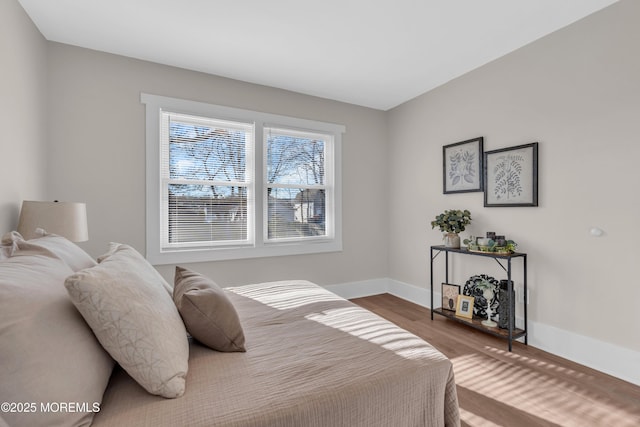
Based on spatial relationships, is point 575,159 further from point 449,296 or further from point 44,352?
point 44,352

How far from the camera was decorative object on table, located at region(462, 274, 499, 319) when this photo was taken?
283 centimetres

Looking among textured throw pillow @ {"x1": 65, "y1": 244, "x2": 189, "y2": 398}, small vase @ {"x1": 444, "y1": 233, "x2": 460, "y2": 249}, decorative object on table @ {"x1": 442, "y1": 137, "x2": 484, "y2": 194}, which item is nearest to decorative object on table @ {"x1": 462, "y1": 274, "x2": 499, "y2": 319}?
small vase @ {"x1": 444, "y1": 233, "x2": 460, "y2": 249}

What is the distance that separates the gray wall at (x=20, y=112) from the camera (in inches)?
75.0

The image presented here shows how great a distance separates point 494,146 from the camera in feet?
9.67

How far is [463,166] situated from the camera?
10.6 ft

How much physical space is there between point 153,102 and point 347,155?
230 cm

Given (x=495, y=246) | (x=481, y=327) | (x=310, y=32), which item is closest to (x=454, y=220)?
(x=495, y=246)

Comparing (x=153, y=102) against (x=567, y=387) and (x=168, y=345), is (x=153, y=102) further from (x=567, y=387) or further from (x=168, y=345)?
(x=567, y=387)

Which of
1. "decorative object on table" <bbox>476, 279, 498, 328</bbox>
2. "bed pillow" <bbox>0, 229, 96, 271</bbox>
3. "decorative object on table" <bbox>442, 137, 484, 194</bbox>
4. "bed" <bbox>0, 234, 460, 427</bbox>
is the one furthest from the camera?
"decorative object on table" <bbox>442, 137, 484, 194</bbox>

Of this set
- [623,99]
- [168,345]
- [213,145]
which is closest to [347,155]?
[213,145]

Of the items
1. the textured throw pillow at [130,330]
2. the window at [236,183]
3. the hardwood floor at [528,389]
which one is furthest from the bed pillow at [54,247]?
the hardwood floor at [528,389]

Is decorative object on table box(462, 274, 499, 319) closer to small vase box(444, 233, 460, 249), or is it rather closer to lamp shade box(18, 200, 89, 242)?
small vase box(444, 233, 460, 249)

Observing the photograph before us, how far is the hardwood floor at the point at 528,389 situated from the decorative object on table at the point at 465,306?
0.21m

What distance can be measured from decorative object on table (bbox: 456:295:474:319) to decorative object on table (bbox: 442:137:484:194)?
1116 millimetres
